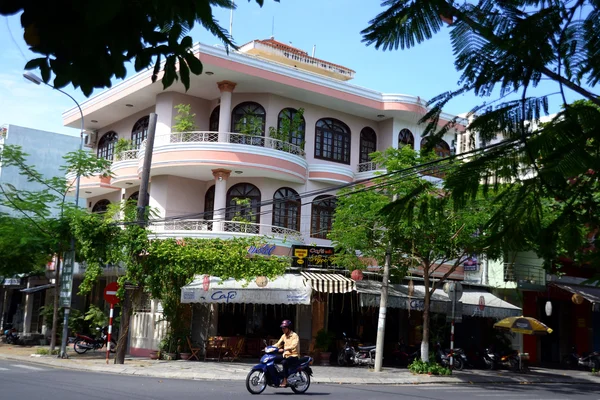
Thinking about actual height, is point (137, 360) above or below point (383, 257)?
below

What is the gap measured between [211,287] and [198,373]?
4444 mm

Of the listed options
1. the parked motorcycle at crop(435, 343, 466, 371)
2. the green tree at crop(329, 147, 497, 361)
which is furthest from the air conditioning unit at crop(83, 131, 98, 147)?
the parked motorcycle at crop(435, 343, 466, 371)

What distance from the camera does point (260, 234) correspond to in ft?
85.8

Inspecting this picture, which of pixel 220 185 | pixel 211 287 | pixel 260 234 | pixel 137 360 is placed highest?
pixel 220 185

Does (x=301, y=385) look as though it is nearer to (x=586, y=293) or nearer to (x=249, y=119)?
(x=249, y=119)

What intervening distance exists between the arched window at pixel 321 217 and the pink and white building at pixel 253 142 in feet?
0.14

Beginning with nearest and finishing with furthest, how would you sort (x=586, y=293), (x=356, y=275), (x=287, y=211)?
(x=356, y=275) < (x=287, y=211) < (x=586, y=293)

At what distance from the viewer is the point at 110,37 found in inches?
138

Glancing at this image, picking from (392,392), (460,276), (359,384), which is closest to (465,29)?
(392,392)

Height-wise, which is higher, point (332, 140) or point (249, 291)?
point (332, 140)

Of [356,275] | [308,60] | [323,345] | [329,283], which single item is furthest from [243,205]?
[308,60]

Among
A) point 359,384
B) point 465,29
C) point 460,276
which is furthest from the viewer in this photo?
point 460,276

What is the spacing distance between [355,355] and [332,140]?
9850 mm

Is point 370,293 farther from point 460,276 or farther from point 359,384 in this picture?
point 460,276
